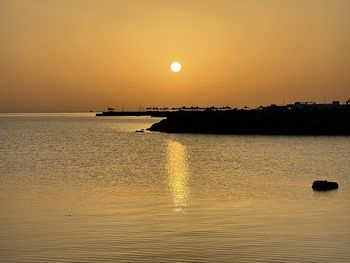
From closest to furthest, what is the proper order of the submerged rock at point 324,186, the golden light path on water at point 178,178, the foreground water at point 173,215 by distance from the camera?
the foreground water at point 173,215
the golden light path on water at point 178,178
the submerged rock at point 324,186

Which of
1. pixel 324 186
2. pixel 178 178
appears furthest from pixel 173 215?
pixel 178 178

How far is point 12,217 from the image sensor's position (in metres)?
22.9

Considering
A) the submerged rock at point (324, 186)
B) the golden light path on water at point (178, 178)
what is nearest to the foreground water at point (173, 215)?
the golden light path on water at point (178, 178)

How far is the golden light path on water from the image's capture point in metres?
28.3

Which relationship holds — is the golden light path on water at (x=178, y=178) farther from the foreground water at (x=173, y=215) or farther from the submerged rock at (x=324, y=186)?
the submerged rock at (x=324, y=186)

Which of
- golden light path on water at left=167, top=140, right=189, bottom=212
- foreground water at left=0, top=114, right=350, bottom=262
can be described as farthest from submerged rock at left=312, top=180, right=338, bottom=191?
golden light path on water at left=167, top=140, right=189, bottom=212

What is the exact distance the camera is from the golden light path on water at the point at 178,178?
28.3 m

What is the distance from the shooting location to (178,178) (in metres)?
40.9

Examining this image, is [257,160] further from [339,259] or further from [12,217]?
[339,259]

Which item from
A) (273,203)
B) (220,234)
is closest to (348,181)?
(273,203)

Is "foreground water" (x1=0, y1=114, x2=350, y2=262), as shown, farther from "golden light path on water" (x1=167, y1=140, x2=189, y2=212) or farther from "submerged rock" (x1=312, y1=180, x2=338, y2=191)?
"submerged rock" (x1=312, y1=180, x2=338, y2=191)

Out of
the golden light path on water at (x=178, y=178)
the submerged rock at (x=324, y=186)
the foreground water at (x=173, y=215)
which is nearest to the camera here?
the foreground water at (x=173, y=215)

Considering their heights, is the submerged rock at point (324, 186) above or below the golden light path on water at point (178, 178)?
above

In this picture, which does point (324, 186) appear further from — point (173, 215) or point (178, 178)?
point (178, 178)
